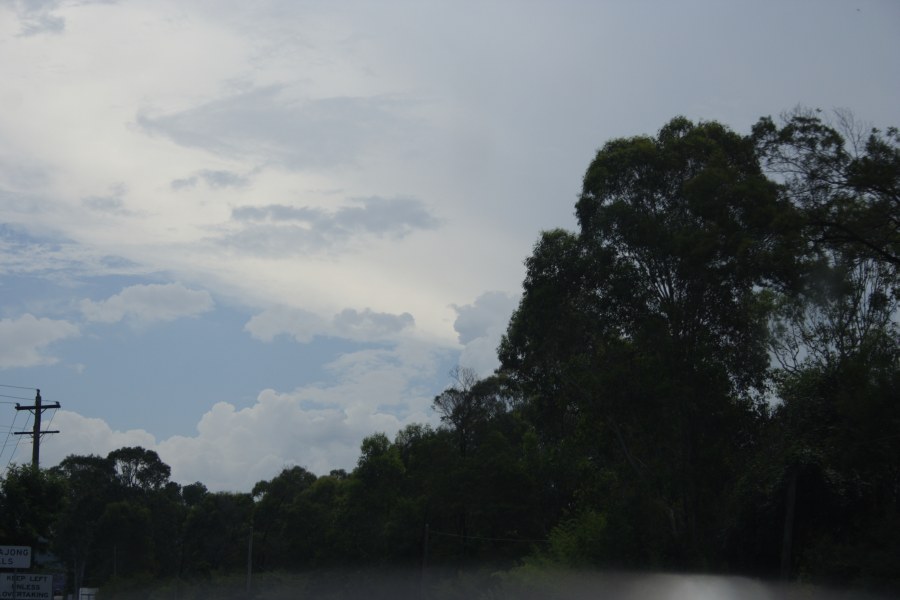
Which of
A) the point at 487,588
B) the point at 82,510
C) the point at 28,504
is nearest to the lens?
the point at 28,504

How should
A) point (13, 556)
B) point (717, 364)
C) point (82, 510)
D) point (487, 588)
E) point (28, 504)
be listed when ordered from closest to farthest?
point (13, 556)
point (28, 504)
point (717, 364)
point (487, 588)
point (82, 510)

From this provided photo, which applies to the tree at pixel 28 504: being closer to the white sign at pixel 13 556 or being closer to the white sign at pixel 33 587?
the white sign at pixel 33 587

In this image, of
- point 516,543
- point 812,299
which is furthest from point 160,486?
point 812,299

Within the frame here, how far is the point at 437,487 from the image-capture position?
58094 mm

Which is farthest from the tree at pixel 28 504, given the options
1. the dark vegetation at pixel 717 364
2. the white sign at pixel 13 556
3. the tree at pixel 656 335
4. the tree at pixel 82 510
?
the tree at pixel 82 510

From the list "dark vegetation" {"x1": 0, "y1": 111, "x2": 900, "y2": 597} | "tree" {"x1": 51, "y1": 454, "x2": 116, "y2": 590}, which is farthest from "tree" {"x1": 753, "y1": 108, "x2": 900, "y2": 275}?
"tree" {"x1": 51, "y1": 454, "x2": 116, "y2": 590}

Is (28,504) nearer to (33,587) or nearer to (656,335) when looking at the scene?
(33,587)

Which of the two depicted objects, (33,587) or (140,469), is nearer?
(33,587)

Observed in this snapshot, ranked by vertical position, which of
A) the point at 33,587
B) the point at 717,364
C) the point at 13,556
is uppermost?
the point at 717,364

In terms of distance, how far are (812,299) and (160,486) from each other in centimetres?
7794

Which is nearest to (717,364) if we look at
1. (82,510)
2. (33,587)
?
(33,587)

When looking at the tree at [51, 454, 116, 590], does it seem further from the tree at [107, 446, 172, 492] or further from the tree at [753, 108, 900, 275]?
the tree at [753, 108, 900, 275]

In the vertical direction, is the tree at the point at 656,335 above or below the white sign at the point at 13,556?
above

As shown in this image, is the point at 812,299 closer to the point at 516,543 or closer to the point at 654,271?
the point at 654,271
